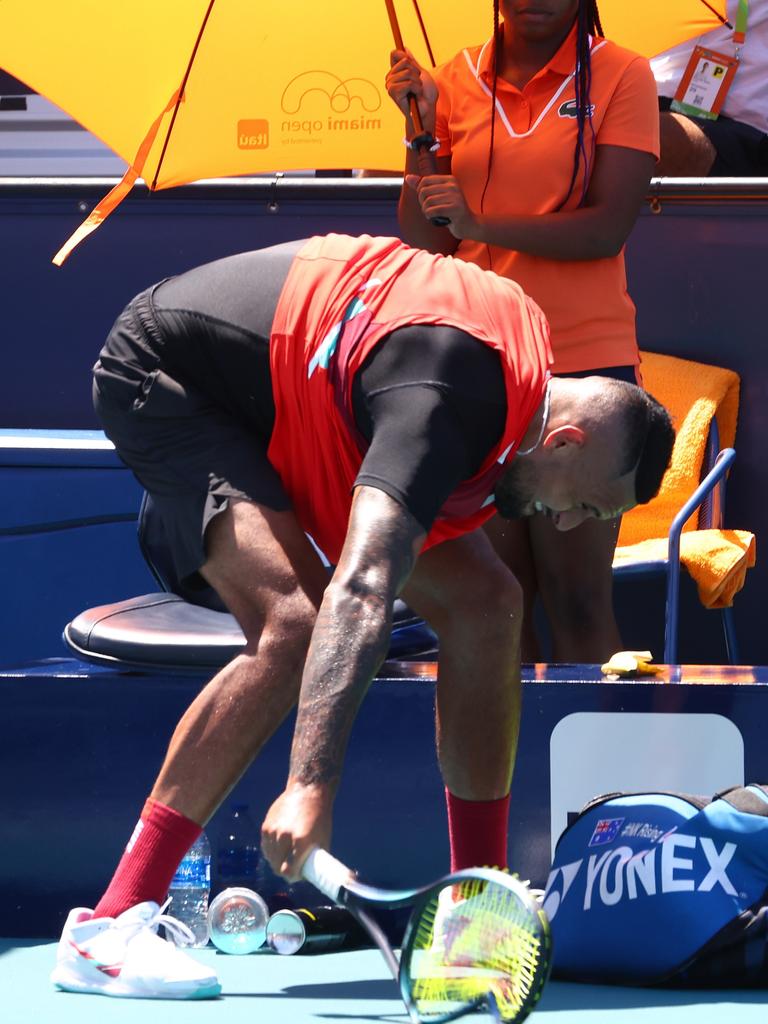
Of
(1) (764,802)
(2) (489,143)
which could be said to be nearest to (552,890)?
(1) (764,802)

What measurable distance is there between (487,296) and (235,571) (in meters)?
0.63

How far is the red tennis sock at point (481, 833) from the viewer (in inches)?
123

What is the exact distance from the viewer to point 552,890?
3156mm

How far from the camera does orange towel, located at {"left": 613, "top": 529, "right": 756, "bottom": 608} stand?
4.20 metres

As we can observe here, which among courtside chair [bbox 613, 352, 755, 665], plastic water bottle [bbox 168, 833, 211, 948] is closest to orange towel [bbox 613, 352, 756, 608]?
courtside chair [bbox 613, 352, 755, 665]

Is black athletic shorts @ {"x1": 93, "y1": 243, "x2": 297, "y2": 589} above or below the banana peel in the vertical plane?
above

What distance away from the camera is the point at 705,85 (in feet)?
15.8

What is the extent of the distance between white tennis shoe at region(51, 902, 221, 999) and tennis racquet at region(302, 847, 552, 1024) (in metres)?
0.54

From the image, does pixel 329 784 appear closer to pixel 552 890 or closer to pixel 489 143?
pixel 552 890

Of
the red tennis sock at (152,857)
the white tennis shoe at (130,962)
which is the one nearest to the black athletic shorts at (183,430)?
the red tennis sock at (152,857)

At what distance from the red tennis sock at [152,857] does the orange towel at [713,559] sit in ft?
5.70

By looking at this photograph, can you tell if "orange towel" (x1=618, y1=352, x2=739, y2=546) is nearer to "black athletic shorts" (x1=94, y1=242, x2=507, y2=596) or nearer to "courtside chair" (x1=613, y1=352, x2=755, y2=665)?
"courtside chair" (x1=613, y1=352, x2=755, y2=665)

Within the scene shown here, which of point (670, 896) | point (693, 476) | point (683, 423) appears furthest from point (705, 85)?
point (670, 896)

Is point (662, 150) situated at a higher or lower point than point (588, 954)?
higher
